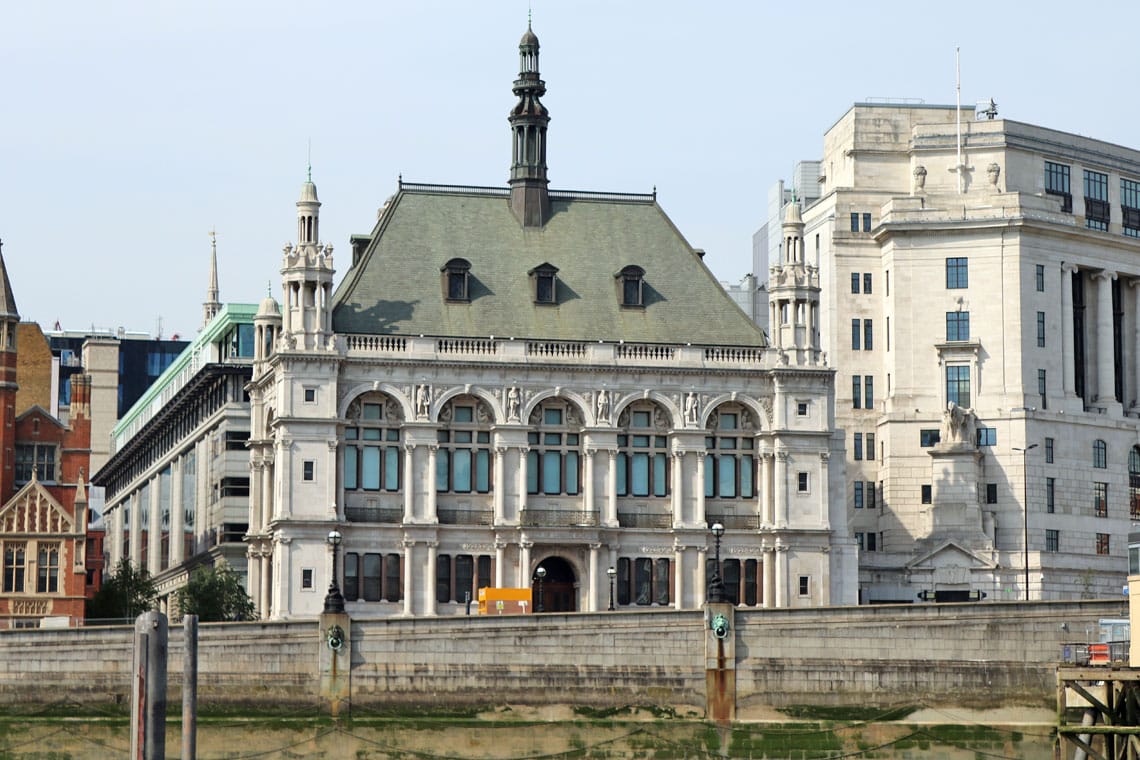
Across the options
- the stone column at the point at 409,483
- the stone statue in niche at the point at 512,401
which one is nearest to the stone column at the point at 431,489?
the stone column at the point at 409,483

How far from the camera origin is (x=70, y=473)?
4998 inches

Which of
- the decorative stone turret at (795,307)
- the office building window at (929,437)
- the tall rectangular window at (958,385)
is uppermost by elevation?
the decorative stone turret at (795,307)

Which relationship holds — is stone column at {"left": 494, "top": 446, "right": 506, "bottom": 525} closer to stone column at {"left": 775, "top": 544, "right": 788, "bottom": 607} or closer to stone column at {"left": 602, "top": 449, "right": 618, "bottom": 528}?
stone column at {"left": 602, "top": 449, "right": 618, "bottom": 528}

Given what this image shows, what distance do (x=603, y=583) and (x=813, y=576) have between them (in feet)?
33.9

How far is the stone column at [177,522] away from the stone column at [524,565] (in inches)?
1606

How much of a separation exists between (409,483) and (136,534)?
2386 inches

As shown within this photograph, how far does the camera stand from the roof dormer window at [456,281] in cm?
12538

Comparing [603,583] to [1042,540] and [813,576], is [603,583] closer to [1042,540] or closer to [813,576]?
[813,576]

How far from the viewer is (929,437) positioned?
5595 inches

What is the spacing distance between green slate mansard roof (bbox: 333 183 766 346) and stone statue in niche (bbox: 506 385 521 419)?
335 cm

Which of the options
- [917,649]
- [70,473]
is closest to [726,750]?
[917,649]

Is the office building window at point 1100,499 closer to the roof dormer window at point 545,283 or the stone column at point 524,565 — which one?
the roof dormer window at point 545,283

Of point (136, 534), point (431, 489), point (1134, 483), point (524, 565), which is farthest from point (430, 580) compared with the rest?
point (136, 534)

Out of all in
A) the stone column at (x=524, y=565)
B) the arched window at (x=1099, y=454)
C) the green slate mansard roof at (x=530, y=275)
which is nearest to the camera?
the stone column at (x=524, y=565)
